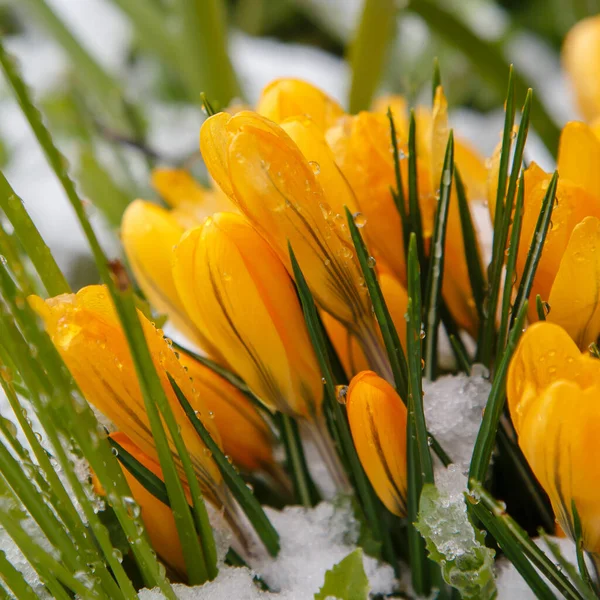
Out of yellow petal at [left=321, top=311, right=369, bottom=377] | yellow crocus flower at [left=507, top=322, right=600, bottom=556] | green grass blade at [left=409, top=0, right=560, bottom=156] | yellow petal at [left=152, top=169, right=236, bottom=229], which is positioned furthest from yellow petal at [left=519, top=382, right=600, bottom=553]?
green grass blade at [left=409, top=0, right=560, bottom=156]

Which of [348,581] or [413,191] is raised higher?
[413,191]

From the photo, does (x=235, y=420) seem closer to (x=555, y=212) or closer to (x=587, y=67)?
(x=555, y=212)

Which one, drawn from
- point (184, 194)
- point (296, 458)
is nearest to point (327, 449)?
point (296, 458)

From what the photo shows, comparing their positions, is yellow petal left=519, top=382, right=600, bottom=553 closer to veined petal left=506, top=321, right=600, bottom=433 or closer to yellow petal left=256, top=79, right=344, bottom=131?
veined petal left=506, top=321, right=600, bottom=433

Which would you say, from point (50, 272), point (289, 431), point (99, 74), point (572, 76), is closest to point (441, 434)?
point (289, 431)

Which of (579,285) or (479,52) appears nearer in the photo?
(579,285)
